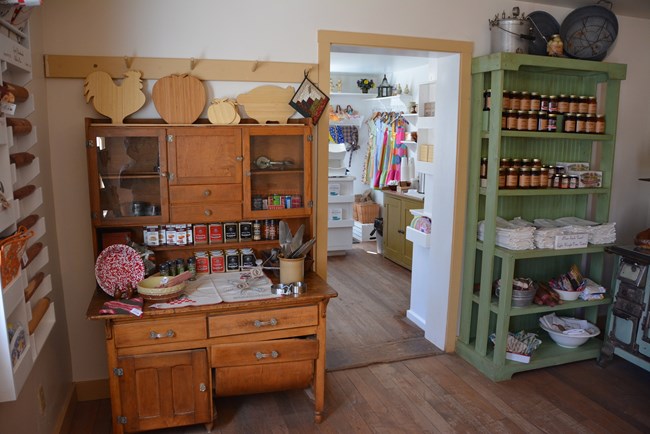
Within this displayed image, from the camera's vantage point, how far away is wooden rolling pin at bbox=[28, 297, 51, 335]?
74.9 inches

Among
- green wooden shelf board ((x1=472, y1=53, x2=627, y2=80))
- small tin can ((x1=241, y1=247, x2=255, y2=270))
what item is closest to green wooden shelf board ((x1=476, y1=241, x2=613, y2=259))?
green wooden shelf board ((x1=472, y1=53, x2=627, y2=80))

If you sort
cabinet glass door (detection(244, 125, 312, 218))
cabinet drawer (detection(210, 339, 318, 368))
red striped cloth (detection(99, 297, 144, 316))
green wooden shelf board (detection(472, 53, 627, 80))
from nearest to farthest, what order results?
red striped cloth (detection(99, 297, 144, 316)) → cabinet drawer (detection(210, 339, 318, 368)) → cabinet glass door (detection(244, 125, 312, 218)) → green wooden shelf board (detection(472, 53, 627, 80))

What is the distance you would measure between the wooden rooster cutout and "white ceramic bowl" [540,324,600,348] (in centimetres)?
302

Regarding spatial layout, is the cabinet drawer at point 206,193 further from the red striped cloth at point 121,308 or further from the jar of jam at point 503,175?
the jar of jam at point 503,175

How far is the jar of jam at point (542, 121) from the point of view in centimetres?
319

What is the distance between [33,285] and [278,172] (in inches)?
53.3

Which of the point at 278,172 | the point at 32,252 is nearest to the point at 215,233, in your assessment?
the point at 278,172

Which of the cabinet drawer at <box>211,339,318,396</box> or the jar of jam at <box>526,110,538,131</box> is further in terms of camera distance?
the jar of jam at <box>526,110,538,131</box>

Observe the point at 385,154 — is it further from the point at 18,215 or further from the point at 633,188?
the point at 18,215

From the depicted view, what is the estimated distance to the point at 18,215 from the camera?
5.78ft

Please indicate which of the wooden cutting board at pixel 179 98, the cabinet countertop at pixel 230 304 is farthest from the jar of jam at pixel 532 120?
the wooden cutting board at pixel 179 98

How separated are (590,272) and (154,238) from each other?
2982mm

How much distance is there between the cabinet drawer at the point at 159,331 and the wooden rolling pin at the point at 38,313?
1.14ft

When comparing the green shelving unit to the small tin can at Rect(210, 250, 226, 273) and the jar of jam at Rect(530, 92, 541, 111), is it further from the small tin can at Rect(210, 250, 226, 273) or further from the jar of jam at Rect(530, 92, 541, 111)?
the small tin can at Rect(210, 250, 226, 273)
